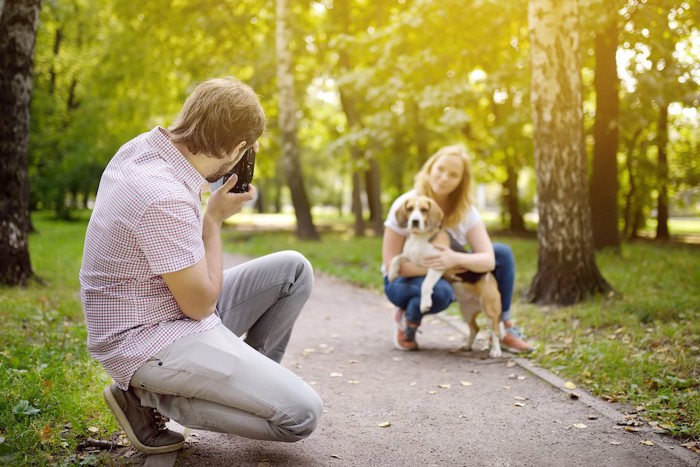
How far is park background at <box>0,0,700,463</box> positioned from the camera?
4695 millimetres

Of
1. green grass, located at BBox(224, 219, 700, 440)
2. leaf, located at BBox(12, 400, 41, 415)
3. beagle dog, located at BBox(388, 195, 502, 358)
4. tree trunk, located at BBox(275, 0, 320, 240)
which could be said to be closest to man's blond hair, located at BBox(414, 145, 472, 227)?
beagle dog, located at BBox(388, 195, 502, 358)

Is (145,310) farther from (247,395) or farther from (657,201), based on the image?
(657,201)

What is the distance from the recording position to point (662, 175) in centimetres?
1703

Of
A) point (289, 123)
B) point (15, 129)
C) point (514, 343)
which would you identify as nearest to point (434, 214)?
point (514, 343)

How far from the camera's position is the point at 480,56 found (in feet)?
43.3

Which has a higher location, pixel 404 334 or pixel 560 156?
pixel 560 156

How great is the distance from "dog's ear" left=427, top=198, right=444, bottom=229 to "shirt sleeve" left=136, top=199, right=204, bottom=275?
3.05 metres

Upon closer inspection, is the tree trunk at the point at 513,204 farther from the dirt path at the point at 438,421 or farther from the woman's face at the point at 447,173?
the woman's face at the point at 447,173

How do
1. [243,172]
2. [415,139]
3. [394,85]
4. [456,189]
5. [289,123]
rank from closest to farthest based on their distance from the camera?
1. [243,172]
2. [456,189]
3. [394,85]
4. [289,123]
5. [415,139]

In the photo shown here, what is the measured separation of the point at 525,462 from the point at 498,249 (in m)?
2.66

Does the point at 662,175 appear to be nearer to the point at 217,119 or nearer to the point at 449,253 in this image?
the point at 449,253

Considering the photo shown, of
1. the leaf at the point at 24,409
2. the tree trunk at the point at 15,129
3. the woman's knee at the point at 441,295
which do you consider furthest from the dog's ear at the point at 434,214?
the tree trunk at the point at 15,129

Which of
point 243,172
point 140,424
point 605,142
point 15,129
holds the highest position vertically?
point 605,142

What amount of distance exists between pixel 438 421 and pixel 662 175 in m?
15.6
